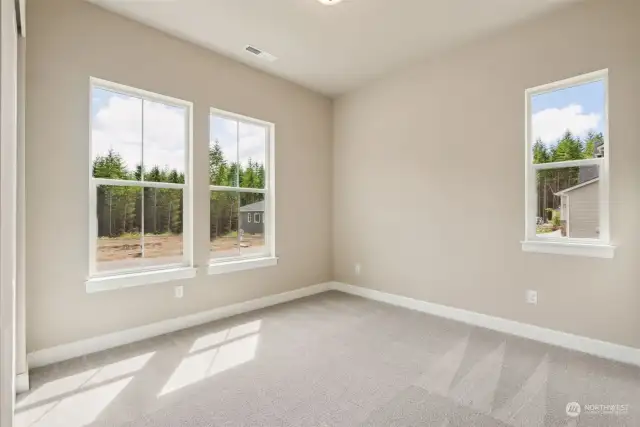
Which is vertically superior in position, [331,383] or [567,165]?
[567,165]

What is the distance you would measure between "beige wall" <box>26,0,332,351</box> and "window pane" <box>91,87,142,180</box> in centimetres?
13

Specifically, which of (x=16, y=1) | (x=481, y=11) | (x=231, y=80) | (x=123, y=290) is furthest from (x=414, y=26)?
(x=123, y=290)

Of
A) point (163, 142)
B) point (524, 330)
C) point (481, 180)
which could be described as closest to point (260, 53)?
point (163, 142)

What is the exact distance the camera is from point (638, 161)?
262 centimetres

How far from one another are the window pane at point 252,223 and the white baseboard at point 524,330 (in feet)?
5.45

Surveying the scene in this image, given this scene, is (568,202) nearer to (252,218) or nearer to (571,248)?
(571,248)

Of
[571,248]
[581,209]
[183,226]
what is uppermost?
[581,209]

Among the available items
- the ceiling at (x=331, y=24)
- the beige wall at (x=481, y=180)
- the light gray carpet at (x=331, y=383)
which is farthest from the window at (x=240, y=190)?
the beige wall at (x=481, y=180)

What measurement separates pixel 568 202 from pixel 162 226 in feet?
12.7

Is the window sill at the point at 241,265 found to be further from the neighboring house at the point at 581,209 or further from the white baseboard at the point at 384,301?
the neighboring house at the point at 581,209

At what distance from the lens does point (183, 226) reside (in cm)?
354

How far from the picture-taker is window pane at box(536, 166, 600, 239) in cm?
290

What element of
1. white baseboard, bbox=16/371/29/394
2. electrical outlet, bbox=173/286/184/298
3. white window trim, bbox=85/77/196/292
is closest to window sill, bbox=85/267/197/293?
white window trim, bbox=85/77/196/292

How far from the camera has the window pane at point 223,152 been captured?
3.80 m
